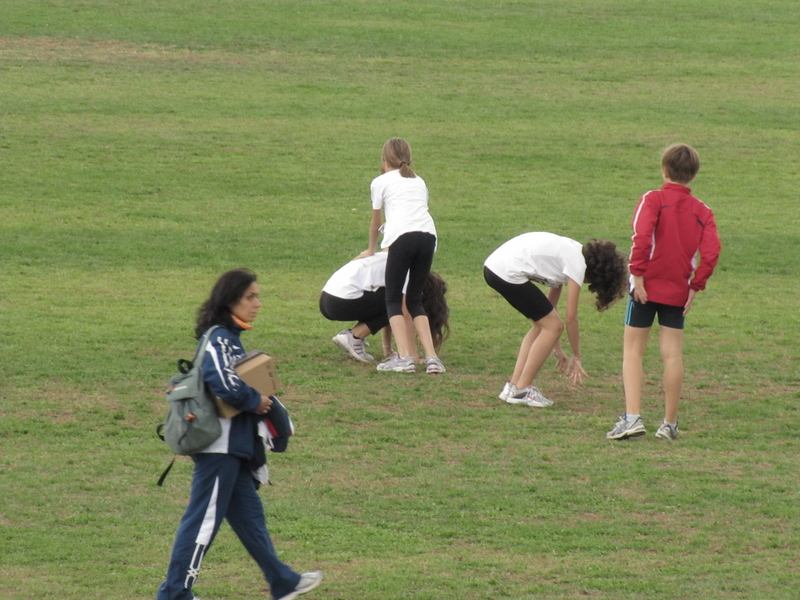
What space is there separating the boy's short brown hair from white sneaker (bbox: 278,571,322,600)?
11.7 feet

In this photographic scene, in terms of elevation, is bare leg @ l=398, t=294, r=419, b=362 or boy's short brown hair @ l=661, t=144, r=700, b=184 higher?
boy's short brown hair @ l=661, t=144, r=700, b=184

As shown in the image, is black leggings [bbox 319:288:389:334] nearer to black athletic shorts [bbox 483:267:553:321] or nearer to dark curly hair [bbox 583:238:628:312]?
black athletic shorts [bbox 483:267:553:321]

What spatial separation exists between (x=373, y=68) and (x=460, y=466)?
63.2ft

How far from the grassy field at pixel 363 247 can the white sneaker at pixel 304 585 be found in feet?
0.71

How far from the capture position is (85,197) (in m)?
15.8

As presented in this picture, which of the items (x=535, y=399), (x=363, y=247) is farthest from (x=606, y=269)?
(x=363, y=247)

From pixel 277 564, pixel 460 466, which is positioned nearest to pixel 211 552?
pixel 277 564

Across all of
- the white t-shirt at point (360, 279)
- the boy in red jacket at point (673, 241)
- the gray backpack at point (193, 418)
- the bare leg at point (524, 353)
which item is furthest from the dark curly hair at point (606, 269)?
the gray backpack at point (193, 418)

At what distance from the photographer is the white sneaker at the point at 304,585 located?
470 cm

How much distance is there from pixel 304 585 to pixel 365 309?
466cm

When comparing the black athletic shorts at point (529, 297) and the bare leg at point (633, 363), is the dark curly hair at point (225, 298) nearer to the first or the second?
the bare leg at point (633, 363)

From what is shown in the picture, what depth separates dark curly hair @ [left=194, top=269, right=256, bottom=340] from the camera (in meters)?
4.58

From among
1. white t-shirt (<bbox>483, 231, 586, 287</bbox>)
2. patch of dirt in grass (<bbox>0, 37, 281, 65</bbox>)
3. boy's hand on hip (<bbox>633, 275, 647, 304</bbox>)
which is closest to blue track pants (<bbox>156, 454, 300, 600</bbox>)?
boy's hand on hip (<bbox>633, 275, 647, 304</bbox>)

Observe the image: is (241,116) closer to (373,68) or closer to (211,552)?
(373,68)
